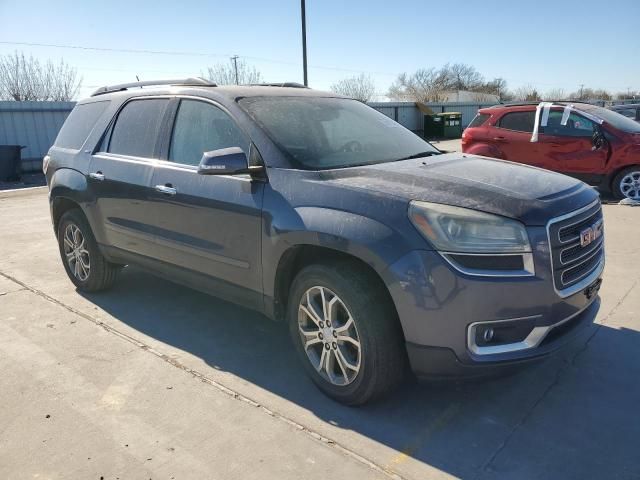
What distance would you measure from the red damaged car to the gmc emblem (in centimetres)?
623

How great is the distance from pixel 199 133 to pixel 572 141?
7.16 meters

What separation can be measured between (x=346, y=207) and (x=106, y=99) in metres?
3.00

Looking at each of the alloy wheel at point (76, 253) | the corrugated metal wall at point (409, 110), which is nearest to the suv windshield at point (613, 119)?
the alloy wheel at point (76, 253)

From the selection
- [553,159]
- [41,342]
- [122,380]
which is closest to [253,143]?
[122,380]

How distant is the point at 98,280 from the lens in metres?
4.77

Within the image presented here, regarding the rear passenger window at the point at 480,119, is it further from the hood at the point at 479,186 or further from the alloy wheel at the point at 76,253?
the alloy wheel at the point at 76,253

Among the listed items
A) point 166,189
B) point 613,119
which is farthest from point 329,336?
point 613,119

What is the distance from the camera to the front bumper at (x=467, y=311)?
2.44 meters

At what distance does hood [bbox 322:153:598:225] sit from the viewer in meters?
2.57

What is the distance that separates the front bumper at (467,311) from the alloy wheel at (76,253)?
3.33 metres

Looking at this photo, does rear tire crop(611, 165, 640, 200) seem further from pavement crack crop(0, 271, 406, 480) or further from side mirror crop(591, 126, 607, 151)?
pavement crack crop(0, 271, 406, 480)

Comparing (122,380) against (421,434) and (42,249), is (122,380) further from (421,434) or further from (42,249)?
(42,249)

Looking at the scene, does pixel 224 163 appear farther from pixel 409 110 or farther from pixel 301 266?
pixel 409 110

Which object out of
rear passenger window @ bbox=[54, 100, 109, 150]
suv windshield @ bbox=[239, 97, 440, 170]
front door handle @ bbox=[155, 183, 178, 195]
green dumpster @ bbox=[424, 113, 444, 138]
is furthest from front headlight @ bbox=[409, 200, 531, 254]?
green dumpster @ bbox=[424, 113, 444, 138]
